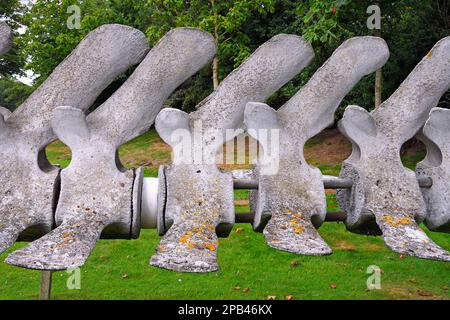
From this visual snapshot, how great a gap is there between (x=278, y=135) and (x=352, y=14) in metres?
8.77

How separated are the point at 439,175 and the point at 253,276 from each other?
15.0ft

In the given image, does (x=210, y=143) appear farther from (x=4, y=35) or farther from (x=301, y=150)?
(x=4, y=35)

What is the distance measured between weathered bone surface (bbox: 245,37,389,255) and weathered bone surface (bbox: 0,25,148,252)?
0.51 metres

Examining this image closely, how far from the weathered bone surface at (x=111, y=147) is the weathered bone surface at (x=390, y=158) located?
65cm

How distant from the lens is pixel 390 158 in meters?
1.81

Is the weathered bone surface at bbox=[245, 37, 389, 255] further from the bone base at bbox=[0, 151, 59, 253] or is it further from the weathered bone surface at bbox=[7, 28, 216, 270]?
the bone base at bbox=[0, 151, 59, 253]

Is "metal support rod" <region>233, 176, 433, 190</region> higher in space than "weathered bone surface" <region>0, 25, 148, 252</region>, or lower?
lower

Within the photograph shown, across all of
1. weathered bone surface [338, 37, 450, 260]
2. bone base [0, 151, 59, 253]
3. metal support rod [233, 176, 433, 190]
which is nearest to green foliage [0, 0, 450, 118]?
weathered bone surface [338, 37, 450, 260]

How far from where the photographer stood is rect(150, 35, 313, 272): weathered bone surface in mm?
1507

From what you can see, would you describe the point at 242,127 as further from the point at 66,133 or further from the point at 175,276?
the point at 175,276

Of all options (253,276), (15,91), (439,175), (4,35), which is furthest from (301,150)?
(15,91)

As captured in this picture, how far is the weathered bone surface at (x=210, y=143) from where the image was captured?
4.94 feet

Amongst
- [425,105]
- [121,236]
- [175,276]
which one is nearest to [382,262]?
[175,276]

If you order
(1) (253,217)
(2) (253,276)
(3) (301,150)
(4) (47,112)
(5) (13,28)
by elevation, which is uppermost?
(5) (13,28)
